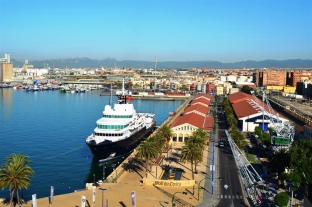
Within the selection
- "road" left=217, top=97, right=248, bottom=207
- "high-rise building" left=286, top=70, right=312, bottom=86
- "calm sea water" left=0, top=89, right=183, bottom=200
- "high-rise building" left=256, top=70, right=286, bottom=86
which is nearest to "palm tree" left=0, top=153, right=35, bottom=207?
"calm sea water" left=0, top=89, right=183, bottom=200

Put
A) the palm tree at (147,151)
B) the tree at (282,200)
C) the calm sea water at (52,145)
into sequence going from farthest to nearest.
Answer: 1. the calm sea water at (52,145)
2. the palm tree at (147,151)
3. the tree at (282,200)

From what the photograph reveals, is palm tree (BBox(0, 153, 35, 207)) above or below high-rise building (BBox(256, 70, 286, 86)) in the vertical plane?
below

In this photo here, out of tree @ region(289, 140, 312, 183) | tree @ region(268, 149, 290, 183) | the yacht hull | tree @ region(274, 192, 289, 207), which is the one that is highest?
tree @ region(289, 140, 312, 183)

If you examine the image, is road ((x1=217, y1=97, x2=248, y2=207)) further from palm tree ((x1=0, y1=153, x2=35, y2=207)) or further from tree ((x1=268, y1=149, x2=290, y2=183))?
palm tree ((x1=0, y1=153, x2=35, y2=207))

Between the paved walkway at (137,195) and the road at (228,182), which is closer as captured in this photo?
the paved walkway at (137,195)

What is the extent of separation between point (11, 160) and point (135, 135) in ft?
72.0

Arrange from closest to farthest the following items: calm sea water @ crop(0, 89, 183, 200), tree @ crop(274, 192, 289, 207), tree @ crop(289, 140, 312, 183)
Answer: tree @ crop(274, 192, 289, 207) < tree @ crop(289, 140, 312, 183) < calm sea water @ crop(0, 89, 183, 200)

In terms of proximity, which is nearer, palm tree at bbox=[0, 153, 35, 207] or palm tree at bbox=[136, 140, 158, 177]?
palm tree at bbox=[0, 153, 35, 207]

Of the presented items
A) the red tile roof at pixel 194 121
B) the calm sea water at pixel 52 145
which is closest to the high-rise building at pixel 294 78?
the calm sea water at pixel 52 145

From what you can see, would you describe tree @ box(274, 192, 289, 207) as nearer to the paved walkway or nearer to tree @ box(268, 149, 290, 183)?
the paved walkway

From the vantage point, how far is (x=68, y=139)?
47.8 m

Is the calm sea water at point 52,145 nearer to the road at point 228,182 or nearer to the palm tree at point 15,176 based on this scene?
the palm tree at point 15,176

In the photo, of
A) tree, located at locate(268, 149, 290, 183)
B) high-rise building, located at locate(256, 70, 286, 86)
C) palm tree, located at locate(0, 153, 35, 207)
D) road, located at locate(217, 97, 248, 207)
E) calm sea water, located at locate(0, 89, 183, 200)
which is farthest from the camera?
high-rise building, located at locate(256, 70, 286, 86)

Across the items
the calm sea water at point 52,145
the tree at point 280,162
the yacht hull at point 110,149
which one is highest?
the tree at point 280,162
